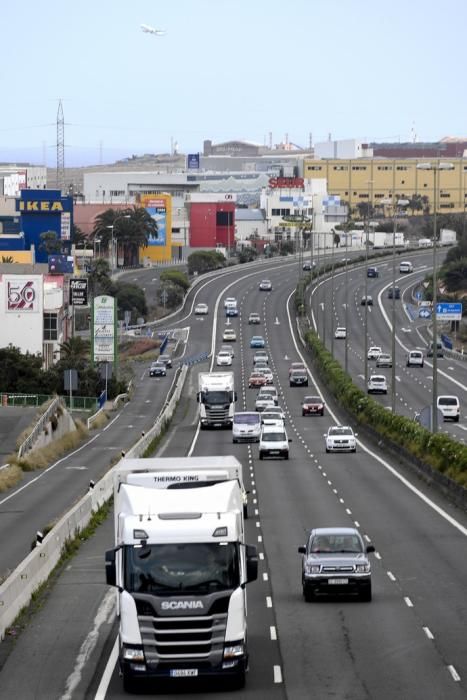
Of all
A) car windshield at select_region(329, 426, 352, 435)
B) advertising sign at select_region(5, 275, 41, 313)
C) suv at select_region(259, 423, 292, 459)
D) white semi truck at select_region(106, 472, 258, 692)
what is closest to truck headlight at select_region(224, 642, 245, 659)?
white semi truck at select_region(106, 472, 258, 692)

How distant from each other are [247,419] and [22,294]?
52739mm

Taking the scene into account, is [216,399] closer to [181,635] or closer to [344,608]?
[344,608]

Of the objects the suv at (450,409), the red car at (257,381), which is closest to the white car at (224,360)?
the red car at (257,381)

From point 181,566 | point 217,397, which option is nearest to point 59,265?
point 217,397

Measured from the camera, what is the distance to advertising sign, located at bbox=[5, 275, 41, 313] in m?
122

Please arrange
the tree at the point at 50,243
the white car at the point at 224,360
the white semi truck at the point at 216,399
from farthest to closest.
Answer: the tree at the point at 50,243 < the white car at the point at 224,360 < the white semi truck at the point at 216,399

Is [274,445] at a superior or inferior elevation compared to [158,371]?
superior

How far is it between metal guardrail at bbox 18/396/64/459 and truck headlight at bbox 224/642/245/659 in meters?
46.7

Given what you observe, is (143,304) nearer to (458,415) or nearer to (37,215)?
(37,215)

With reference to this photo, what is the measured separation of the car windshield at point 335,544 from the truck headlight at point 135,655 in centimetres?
841

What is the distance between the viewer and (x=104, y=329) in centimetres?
10606

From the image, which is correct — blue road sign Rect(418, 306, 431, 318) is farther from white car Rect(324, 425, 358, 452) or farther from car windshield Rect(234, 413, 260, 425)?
white car Rect(324, 425, 358, 452)

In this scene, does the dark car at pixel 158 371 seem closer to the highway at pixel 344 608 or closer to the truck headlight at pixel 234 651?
the highway at pixel 344 608

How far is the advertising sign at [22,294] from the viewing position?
12231cm
